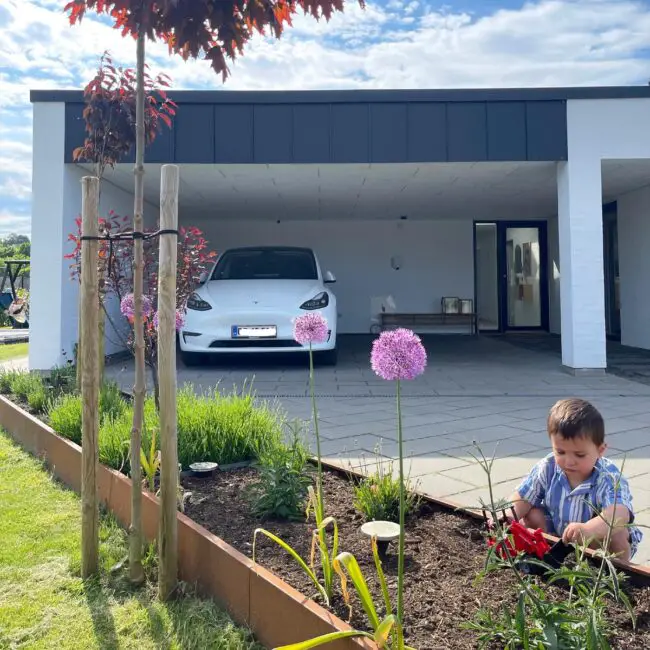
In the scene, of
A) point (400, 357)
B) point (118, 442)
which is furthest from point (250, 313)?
point (400, 357)

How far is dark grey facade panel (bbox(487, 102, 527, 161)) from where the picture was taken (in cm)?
714

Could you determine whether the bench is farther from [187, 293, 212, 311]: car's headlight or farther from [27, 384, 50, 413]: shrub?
[27, 384, 50, 413]: shrub

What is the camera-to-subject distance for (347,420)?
4867 mm

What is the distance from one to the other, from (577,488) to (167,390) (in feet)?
4.72

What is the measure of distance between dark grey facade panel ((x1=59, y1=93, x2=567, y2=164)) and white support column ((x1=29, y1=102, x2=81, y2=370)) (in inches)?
7.4

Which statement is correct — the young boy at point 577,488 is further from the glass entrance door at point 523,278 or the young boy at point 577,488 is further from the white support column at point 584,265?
the glass entrance door at point 523,278

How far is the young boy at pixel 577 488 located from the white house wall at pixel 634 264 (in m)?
8.66

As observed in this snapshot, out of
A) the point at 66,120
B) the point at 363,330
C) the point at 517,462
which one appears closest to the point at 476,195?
the point at 363,330

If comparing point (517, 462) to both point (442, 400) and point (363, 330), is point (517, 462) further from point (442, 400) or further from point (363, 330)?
point (363, 330)

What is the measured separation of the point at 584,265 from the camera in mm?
7105

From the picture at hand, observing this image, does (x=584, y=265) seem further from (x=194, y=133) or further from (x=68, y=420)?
(x=68, y=420)

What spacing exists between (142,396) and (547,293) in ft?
41.2

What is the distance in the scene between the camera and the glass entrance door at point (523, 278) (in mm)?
13391

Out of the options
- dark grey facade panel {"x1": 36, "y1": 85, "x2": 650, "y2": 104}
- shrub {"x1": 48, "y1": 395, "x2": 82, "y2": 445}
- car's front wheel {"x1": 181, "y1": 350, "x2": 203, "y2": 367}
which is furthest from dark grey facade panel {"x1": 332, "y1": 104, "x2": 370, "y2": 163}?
shrub {"x1": 48, "y1": 395, "x2": 82, "y2": 445}
